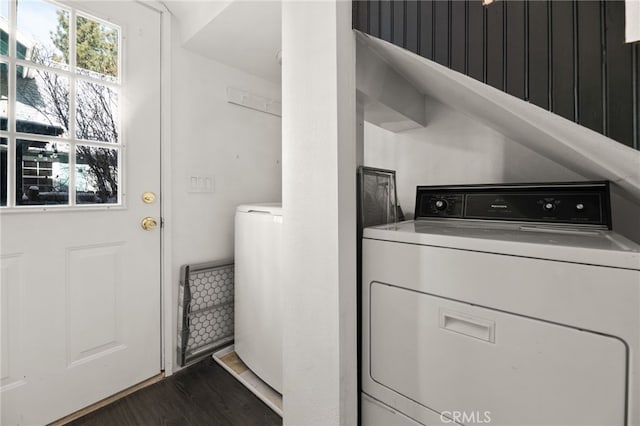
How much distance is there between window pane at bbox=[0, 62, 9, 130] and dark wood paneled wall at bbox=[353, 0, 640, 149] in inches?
67.9

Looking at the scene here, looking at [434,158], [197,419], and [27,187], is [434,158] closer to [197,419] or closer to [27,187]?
[197,419]

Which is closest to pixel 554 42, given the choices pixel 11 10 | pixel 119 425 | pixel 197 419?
pixel 197 419

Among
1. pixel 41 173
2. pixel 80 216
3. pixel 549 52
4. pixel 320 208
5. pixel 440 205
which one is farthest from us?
pixel 80 216

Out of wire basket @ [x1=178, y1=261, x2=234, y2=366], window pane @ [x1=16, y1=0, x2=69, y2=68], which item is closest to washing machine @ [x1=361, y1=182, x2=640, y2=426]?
wire basket @ [x1=178, y1=261, x2=234, y2=366]

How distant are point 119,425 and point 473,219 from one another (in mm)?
1915

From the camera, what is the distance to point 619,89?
0.54m

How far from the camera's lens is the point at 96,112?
1529mm

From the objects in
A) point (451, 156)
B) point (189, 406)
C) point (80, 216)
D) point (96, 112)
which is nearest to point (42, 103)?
point (96, 112)

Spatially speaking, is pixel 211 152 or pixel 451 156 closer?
pixel 451 156

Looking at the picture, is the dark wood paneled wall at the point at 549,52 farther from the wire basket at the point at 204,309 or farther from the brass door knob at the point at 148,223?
the wire basket at the point at 204,309

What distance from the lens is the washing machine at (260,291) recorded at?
5.15ft

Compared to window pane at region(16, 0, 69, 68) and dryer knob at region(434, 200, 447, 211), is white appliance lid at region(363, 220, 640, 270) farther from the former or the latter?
window pane at region(16, 0, 69, 68)

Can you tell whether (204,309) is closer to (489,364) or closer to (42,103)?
(42,103)

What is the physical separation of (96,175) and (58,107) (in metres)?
0.36
